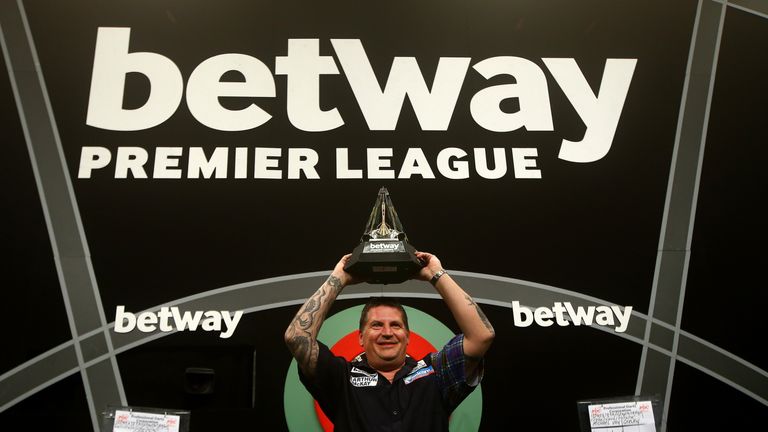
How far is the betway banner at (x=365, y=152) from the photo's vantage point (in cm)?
308

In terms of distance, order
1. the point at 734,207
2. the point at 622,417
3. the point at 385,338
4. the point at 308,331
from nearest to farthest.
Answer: the point at 308,331
the point at 385,338
the point at 622,417
the point at 734,207

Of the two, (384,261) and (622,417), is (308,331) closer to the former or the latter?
(384,261)

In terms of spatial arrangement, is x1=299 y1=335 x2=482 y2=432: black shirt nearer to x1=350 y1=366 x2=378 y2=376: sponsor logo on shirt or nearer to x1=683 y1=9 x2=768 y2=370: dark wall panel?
x1=350 y1=366 x2=378 y2=376: sponsor logo on shirt

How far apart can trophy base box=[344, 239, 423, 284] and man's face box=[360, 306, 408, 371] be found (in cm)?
15

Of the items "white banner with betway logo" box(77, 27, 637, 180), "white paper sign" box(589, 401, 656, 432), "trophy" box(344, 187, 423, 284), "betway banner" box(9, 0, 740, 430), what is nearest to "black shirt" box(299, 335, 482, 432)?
"trophy" box(344, 187, 423, 284)

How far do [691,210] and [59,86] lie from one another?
3417 millimetres

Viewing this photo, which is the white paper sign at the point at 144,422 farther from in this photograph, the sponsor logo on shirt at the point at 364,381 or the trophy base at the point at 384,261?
the trophy base at the point at 384,261

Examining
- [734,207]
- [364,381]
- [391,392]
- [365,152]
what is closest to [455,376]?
[391,392]

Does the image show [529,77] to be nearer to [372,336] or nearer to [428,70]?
[428,70]

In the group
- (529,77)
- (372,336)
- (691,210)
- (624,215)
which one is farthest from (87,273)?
(691,210)

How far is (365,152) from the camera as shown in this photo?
3309 millimetres

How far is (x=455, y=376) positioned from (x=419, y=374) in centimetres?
15

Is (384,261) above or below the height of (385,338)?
Answer: above

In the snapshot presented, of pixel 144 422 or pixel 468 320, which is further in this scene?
pixel 144 422
